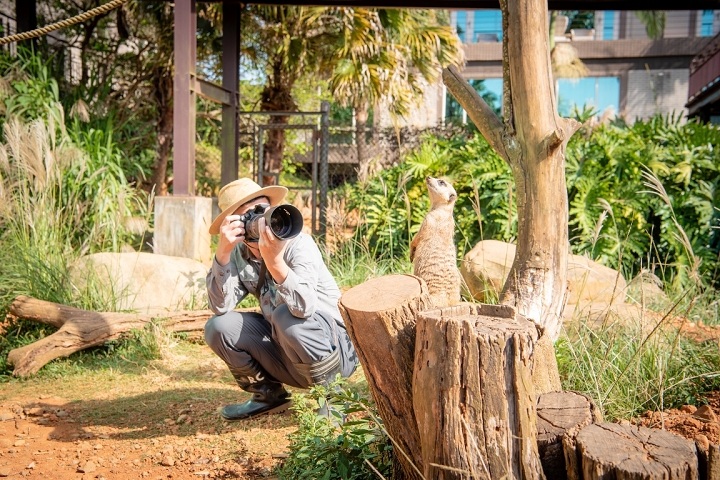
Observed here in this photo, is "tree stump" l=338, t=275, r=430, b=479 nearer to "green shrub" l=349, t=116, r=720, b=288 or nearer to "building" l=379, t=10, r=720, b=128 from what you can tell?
"green shrub" l=349, t=116, r=720, b=288

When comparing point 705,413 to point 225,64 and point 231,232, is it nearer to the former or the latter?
point 231,232

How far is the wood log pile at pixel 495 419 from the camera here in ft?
5.97

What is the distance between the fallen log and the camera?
443cm

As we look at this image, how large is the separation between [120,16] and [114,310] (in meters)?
6.68

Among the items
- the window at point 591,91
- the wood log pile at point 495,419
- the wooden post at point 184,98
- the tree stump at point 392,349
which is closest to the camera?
the wood log pile at point 495,419

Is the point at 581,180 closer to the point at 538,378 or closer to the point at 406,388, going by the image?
the point at 538,378

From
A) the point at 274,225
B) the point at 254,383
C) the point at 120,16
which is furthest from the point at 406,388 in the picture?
the point at 120,16

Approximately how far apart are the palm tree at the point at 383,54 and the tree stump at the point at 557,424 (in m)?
7.68

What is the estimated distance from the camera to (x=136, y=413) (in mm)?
3744

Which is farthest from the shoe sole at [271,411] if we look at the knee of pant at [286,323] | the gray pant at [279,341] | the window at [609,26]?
the window at [609,26]

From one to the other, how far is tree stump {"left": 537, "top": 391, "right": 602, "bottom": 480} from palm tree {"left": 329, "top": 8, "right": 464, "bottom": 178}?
25.2 ft

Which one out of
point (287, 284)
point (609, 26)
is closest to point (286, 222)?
point (287, 284)

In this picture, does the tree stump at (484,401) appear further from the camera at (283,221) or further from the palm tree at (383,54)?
the palm tree at (383,54)

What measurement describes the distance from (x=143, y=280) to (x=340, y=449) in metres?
3.62
